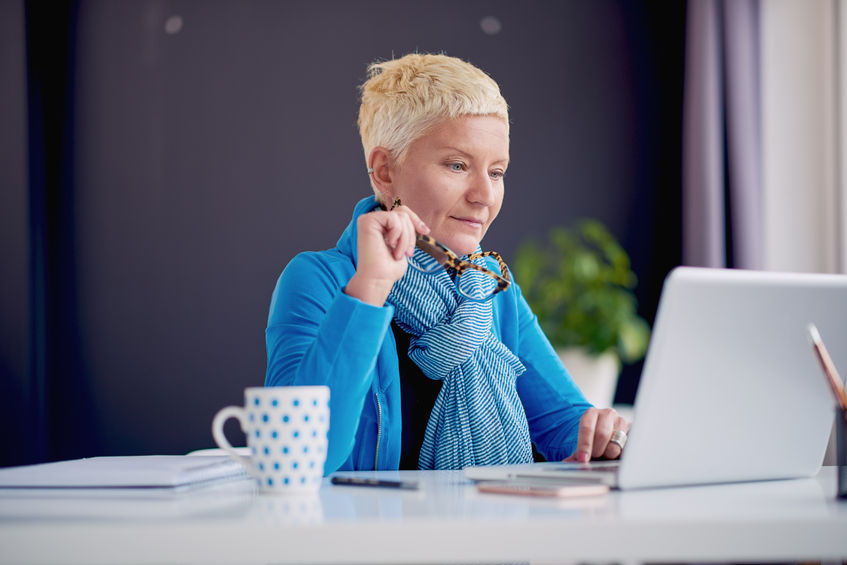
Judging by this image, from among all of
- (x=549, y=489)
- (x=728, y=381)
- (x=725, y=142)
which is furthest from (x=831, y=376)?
(x=725, y=142)

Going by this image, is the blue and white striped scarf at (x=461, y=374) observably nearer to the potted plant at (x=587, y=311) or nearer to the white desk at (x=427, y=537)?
the white desk at (x=427, y=537)

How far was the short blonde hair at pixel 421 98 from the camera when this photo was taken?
1523 millimetres

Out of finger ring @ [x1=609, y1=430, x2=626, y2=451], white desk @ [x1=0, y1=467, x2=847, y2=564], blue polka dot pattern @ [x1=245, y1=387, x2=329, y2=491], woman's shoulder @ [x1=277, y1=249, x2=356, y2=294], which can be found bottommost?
finger ring @ [x1=609, y1=430, x2=626, y2=451]

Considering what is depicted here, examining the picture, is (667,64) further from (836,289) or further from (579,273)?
(836,289)

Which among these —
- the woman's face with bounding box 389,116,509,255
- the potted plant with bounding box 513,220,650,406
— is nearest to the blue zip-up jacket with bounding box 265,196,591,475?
the woman's face with bounding box 389,116,509,255

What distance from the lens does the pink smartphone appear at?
0.78 metres

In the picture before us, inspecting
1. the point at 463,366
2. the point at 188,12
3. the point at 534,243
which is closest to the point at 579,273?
the point at 534,243

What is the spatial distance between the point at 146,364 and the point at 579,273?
2.05 meters

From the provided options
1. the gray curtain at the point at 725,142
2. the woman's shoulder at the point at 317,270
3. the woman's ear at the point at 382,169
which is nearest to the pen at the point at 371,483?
the woman's shoulder at the point at 317,270

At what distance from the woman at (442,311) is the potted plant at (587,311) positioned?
5.07 ft

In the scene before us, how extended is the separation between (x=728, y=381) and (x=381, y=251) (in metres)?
0.50

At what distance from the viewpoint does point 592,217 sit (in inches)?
151

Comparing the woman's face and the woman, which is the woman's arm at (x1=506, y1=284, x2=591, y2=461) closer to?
the woman

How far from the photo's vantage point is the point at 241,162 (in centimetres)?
390
